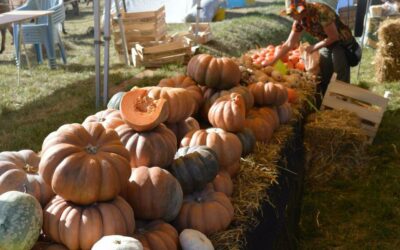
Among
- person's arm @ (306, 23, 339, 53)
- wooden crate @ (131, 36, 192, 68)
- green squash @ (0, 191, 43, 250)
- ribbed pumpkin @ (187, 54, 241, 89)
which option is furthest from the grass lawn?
green squash @ (0, 191, 43, 250)

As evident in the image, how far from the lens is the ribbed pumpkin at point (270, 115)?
12.5ft

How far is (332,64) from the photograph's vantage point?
21.4 ft

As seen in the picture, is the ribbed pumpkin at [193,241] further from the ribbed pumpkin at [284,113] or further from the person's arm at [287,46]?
the person's arm at [287,46]

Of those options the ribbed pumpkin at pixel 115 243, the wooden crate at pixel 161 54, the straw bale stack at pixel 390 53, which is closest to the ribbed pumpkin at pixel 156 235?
the ribbed pumpkin at pixel 115 243

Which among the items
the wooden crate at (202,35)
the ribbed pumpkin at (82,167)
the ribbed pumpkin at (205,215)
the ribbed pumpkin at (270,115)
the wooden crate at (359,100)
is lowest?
the wooden crate at (202,35)

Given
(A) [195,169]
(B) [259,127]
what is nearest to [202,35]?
(B) [259,127]

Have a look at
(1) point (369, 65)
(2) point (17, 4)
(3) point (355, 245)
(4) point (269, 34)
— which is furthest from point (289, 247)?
(2) point (17, 4)

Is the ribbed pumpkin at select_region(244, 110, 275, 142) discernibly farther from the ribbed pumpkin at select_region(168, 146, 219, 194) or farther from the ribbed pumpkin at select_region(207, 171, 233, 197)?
the ribbed pumpkin at select_region(168, 146, 219, 194)

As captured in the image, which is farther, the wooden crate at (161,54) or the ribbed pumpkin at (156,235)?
the wooden crate at (161,54)

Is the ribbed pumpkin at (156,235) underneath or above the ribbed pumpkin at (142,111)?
underneath

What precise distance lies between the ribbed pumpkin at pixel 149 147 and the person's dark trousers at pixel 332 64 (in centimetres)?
416

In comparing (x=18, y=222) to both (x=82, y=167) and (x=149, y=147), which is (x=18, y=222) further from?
(x=149, y=147)

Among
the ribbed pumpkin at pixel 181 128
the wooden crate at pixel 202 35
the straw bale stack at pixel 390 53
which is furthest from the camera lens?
the wooden crate at pixel 202 35

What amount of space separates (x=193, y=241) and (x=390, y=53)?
8.03 meters
